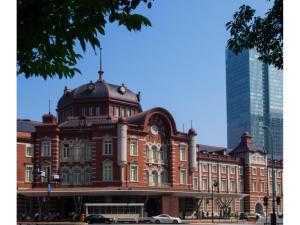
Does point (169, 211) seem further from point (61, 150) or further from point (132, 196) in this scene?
point (61, 150)

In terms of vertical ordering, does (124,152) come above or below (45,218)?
above

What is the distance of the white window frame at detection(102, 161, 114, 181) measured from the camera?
4603 centimetres

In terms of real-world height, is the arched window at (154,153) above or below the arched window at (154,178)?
above

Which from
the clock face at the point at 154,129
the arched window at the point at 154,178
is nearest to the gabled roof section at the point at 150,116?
the clock face at the point at 154,129

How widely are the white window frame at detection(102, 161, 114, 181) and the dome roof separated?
26.9ft

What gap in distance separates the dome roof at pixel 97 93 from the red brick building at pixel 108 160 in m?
0.10

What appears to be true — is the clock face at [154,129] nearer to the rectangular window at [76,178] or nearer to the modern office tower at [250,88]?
the rectangular window at [76,178]

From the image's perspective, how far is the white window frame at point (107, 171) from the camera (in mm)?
46031

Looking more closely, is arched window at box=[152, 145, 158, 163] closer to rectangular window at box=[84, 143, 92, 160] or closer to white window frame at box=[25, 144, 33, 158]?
rectangular window at box=[84, 143, 92, 160]

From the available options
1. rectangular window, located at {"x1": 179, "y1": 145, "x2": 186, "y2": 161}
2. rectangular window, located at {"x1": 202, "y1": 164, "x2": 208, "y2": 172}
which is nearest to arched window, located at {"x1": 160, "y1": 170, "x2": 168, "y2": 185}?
rectangular window, located at {"x1": 179, "y1": 145, "x2": 186, "y2": 161}

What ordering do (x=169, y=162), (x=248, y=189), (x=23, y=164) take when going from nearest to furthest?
(x=23, y=164)
(x=169, y=162)
(x=248, y=189)
